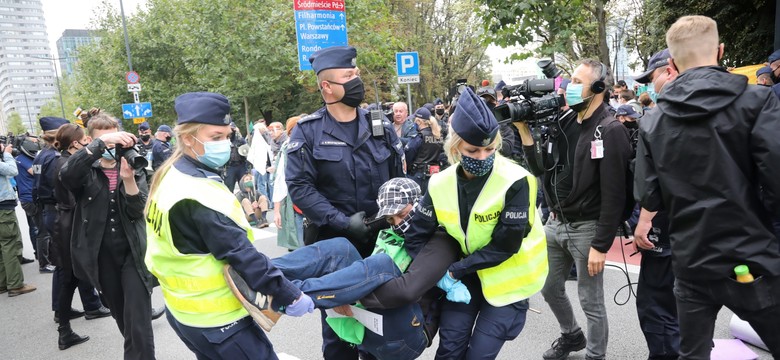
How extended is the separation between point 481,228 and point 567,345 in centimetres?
170

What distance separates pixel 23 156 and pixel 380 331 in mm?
7996

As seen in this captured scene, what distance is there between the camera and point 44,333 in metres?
5.53

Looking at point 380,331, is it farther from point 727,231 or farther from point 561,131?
point 561,131

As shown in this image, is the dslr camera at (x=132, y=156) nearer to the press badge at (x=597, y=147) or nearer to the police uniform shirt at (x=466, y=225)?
the police uniform shirt at (x=466, y=225)

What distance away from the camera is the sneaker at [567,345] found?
376 cm

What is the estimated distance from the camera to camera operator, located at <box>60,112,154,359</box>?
3.65 meters

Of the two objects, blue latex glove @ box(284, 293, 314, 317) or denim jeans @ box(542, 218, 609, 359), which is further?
denim jeans @ box(542, 218, 609, 359)

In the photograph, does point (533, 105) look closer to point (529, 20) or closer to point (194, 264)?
point (194, 264)

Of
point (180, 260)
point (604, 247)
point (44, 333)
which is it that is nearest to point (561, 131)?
point (604, 247)

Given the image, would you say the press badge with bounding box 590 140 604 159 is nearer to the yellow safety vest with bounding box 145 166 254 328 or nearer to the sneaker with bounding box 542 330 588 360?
the sneaker with bounding box 542 330 588 360

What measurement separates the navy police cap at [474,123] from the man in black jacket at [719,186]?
765 millimetres

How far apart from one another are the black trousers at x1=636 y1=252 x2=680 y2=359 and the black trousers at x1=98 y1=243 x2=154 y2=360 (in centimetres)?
325

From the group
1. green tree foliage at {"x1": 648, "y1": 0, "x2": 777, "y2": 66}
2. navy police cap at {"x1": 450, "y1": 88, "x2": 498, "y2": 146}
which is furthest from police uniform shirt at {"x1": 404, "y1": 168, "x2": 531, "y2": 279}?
green tree foliage at {"x1": 648, "y1": 0, "x2": 777, "y2": 66}

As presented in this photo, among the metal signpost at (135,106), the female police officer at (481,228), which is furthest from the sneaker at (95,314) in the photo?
the metal signpost at (135,106)
